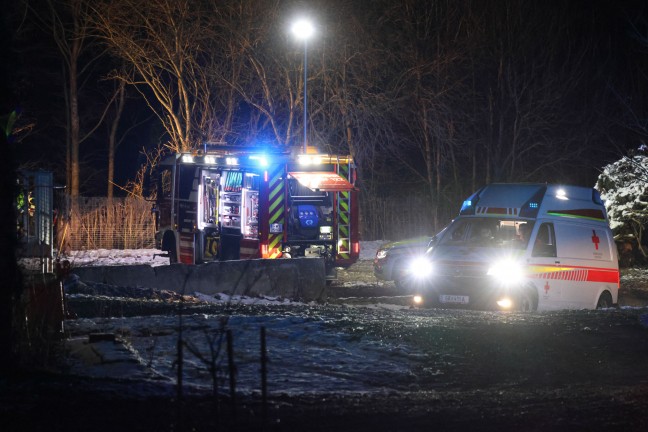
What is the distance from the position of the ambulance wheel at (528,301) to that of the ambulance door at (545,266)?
0.09 m

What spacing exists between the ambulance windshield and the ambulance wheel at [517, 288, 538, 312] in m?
1.03

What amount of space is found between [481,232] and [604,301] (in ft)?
8.55

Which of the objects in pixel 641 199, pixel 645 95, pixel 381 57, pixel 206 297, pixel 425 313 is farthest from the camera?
pixel 645 95

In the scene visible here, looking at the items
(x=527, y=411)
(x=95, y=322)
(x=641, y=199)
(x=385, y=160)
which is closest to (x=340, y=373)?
(x=527, y=411)

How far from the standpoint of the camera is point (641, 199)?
27672mm

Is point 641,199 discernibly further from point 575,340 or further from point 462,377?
point 462,377

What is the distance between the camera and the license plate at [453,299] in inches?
581

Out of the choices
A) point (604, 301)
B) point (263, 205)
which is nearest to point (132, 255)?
point (263, 205)

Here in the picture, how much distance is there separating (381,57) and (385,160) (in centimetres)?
1082

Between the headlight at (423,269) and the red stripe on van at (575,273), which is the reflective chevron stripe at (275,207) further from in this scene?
the red stripe on van at (575,273)

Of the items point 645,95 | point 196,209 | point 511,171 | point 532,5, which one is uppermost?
point 532,5

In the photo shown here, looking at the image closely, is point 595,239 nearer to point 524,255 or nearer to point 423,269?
point 524,255

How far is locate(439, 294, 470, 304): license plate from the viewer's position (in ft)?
48.4

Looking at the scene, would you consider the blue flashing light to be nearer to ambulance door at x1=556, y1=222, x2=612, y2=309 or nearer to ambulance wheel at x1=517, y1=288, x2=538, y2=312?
ambulance door at x1=556, y1=222, x2=612, y2=309
